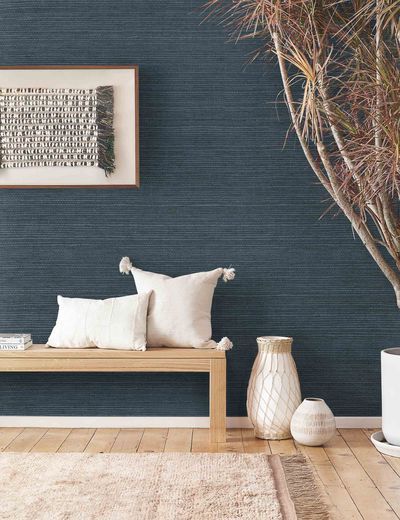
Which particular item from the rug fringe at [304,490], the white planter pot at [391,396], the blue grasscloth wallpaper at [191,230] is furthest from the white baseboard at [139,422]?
the rug fringe at [304,490]

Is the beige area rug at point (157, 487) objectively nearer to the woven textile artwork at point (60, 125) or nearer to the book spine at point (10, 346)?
the book spine at point (10, 346)

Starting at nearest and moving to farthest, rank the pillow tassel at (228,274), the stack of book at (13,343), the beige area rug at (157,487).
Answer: the beige area rug at (157,487) < the stack of book at (13,343) < the pillow tassel at (228,274)

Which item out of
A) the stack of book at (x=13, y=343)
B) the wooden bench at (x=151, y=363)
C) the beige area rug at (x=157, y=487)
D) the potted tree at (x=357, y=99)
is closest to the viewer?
the beige area rug at (x=157, y=487)

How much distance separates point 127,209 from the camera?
14.8ft

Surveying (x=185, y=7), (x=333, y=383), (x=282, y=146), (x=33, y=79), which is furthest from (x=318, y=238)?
(x=33, y=79)

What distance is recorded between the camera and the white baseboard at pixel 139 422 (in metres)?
4.50

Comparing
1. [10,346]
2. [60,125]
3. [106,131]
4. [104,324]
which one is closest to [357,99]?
[106,131]

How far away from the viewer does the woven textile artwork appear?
4461 millimetres

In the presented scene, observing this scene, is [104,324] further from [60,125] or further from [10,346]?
[60,125]

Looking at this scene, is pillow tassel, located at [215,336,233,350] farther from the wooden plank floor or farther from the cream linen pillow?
the wooden plank floor

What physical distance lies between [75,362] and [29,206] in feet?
3.22

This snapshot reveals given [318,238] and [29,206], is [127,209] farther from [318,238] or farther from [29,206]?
[318,238]

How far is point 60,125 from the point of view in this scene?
4473 mm

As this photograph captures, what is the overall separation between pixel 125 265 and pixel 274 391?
1.09 m
